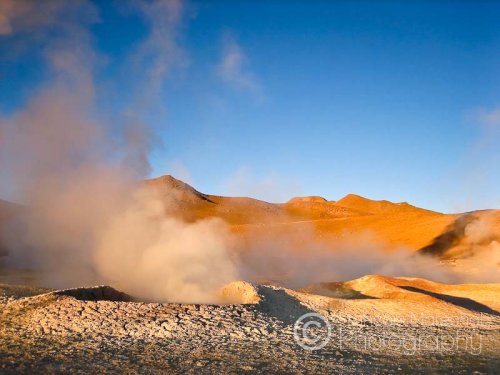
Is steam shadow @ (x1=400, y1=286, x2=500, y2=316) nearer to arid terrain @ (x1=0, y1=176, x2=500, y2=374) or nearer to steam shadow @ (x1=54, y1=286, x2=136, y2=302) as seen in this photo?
arid terrain @ (x1=0, y1=176, x2=500, y2=374)

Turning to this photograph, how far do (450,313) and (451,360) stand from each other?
8.52m

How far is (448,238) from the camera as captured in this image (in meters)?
62.8

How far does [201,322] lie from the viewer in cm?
1440

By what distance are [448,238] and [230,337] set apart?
57.5 metres

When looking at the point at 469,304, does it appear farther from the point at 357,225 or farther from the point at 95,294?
the point at 357,225

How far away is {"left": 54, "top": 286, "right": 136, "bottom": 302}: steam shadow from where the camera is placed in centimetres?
1652

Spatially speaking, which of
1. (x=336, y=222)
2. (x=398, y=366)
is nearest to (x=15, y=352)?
(x=398, y=366)

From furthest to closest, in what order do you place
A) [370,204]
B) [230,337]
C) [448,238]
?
[370,204], [448,238], [230,337]

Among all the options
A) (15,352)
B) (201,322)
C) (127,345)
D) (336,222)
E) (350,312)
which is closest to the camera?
(15,352)

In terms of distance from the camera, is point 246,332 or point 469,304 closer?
point 246,332

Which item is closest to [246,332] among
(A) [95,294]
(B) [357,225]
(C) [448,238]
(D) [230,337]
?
(D) [230,337]

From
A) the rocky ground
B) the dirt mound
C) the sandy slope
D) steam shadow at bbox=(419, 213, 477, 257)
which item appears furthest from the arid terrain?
the dirt mound

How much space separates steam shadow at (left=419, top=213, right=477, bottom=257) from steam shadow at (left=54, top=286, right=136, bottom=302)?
5011 cm

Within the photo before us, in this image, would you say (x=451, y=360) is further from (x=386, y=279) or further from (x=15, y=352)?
(x=386, y=279)
